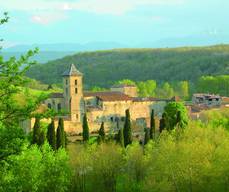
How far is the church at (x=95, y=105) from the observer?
75875 millimetres

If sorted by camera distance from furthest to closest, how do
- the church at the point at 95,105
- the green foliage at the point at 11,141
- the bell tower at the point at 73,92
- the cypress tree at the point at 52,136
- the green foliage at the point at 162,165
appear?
the bell tower at the point at 73,92
the church at the point at 95,105
the cypress tree at the point at 52,136
the green foliage at the point at 162,165
the green foliage at the point at 11,141

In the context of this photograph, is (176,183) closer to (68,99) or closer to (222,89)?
(68,99)

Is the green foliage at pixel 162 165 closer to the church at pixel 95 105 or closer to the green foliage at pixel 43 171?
the green foliage at pixel 43 171

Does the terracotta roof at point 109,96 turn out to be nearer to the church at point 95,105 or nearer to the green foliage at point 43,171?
the church at point 95,105

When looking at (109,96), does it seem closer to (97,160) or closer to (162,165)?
(97,160)

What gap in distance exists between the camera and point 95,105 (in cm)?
8050

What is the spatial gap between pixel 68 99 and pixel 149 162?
40463 mm

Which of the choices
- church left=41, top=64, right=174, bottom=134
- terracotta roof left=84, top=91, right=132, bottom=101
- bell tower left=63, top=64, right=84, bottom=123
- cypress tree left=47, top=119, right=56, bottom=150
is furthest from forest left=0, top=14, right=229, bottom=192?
terracotta roof left=84, top=91, right=132, bottom=101

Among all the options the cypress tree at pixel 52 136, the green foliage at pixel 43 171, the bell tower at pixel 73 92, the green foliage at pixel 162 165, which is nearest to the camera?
the green foliage at pixel 43 171

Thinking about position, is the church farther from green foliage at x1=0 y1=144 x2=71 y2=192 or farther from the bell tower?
green foliage at x1=0 y1=144 x2=71 y2=192


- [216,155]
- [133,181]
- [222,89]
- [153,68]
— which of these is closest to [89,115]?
[133,181]

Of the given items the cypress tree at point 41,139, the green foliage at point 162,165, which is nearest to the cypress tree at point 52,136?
the cypress tree at point 41,139

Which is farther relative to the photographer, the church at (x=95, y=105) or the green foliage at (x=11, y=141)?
the church at (x=95, y=105)

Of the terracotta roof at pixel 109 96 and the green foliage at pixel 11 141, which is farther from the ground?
the green foliage at pixel 11 141
